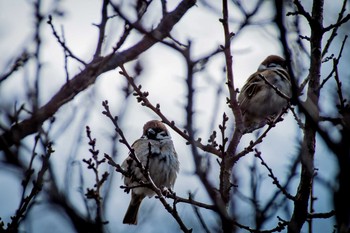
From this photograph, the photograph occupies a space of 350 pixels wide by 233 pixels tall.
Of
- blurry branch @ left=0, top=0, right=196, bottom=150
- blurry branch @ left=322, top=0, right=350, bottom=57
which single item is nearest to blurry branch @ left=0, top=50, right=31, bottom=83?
blurry branch @ left=0, top=0, right=196, bottom=150

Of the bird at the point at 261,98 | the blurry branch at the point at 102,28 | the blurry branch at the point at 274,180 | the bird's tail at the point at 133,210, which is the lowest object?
the blurry branch at the point at 274,180

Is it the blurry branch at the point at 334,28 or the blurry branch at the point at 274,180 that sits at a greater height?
the blurry branch at the point at 334,28

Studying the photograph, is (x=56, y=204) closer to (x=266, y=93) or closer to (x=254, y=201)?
(x=254, y=201)

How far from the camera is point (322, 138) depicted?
77.0 inches

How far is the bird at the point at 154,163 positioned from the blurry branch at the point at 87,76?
175cm

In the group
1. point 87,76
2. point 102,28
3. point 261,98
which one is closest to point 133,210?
point 261,98

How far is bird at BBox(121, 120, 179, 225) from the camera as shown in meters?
6.71

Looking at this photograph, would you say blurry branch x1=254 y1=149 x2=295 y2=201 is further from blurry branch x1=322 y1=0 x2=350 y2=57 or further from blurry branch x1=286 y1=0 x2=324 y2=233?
blurry branch x1=322 y1=0 x2=350 y2=57

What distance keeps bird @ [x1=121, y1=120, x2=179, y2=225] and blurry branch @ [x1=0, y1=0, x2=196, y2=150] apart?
175 cm

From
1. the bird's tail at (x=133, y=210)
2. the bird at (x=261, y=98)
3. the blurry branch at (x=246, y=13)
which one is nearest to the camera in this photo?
the blurry branch at (x=246, y=13)

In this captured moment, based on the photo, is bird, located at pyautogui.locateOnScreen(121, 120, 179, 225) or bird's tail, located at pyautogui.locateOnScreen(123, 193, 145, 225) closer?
bird, located at pyautogui.locateOnScreen(121, 120, 179, 225)

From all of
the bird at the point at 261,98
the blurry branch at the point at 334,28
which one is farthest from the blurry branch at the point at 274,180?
the bird at the point at 261,98

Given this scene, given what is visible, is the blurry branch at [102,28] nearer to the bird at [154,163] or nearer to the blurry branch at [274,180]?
the blurry branch at [274,180]

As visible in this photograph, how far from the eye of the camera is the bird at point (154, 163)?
671 centimetres
